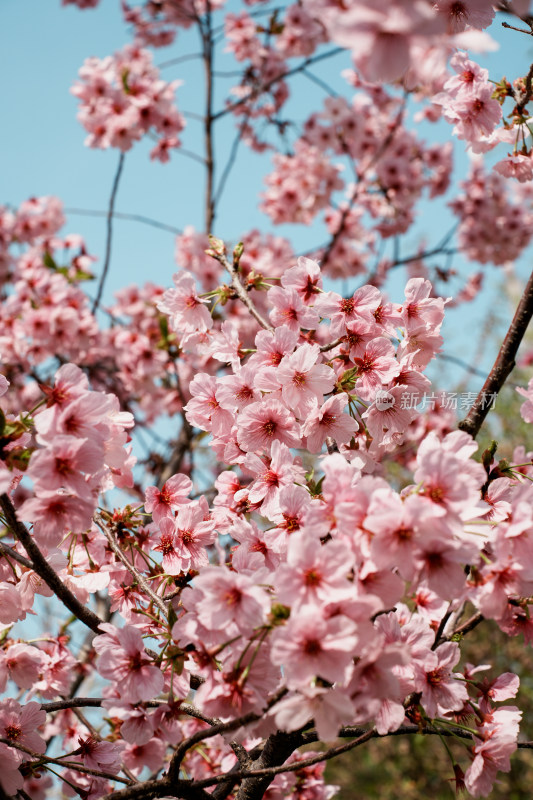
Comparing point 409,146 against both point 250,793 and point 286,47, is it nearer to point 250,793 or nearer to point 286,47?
point 286,47

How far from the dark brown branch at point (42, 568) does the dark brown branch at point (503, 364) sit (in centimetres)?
117

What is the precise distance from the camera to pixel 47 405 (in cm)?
119

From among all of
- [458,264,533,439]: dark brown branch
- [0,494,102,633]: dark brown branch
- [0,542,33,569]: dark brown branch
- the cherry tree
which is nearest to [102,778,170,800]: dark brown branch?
the cherry tree

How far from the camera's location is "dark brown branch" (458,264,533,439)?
5.86ft

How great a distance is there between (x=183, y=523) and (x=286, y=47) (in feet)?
17.9

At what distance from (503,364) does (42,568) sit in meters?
1.43

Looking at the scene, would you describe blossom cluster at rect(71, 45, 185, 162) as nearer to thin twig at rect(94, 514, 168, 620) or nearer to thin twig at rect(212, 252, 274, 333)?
thin twig at rect(212, 252, 274, 333)

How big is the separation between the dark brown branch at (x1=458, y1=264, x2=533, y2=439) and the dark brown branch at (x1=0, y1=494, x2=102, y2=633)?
3.85ft

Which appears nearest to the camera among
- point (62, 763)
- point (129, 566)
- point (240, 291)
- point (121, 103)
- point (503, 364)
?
point (62, 763)

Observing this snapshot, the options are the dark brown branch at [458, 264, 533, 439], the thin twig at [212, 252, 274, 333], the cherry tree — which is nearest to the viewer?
→ the cherry tree

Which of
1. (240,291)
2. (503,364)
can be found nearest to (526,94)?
(503,364)

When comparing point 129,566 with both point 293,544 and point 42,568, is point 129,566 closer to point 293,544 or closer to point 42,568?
point 42,568

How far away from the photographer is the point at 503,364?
1.88 meters

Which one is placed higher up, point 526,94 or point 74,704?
point 526,94
